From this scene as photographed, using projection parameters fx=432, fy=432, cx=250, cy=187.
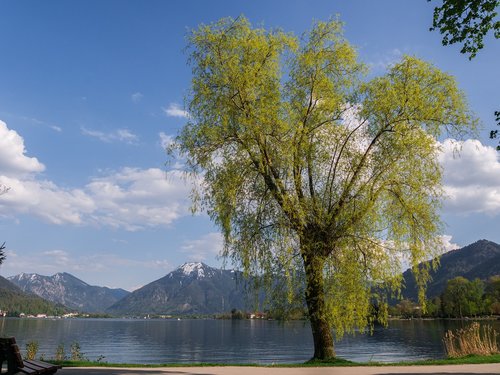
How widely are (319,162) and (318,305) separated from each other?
21.5ft

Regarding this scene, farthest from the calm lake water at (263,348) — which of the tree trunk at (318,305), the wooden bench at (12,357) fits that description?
the wooden bench at (12,357)

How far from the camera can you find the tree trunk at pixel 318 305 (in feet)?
61.9

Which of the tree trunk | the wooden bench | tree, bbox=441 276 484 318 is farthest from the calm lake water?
tree, bbox=441 276 484 318

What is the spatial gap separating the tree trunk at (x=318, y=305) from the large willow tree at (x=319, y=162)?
1.8 inches

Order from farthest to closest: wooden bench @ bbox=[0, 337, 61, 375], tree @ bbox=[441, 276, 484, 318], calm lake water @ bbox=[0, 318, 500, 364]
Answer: tree @ bbox=[441, 276, 484, 318] → calm lake water @ bbox=[0, 318, 500, 364] → wooden bench @ bbox=[0, 337, 61, 375]

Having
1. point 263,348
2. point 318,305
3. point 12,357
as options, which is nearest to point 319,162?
point 318,305

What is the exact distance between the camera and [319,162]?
20422 mm

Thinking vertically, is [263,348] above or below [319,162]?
below

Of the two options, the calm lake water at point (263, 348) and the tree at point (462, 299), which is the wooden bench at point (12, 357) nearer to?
the calm lake water at point (263, 348)

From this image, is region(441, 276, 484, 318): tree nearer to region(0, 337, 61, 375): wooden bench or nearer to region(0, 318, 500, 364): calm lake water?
region(0, 318, 500, 364): calm lake water

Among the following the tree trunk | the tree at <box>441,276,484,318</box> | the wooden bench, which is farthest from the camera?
the tree at <box>441,276,484,318</box>

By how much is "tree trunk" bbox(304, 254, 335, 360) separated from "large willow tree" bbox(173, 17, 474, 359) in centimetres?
5

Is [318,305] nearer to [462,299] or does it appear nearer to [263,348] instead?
[263,348]

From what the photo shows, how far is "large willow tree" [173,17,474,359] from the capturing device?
1905 centimetres
